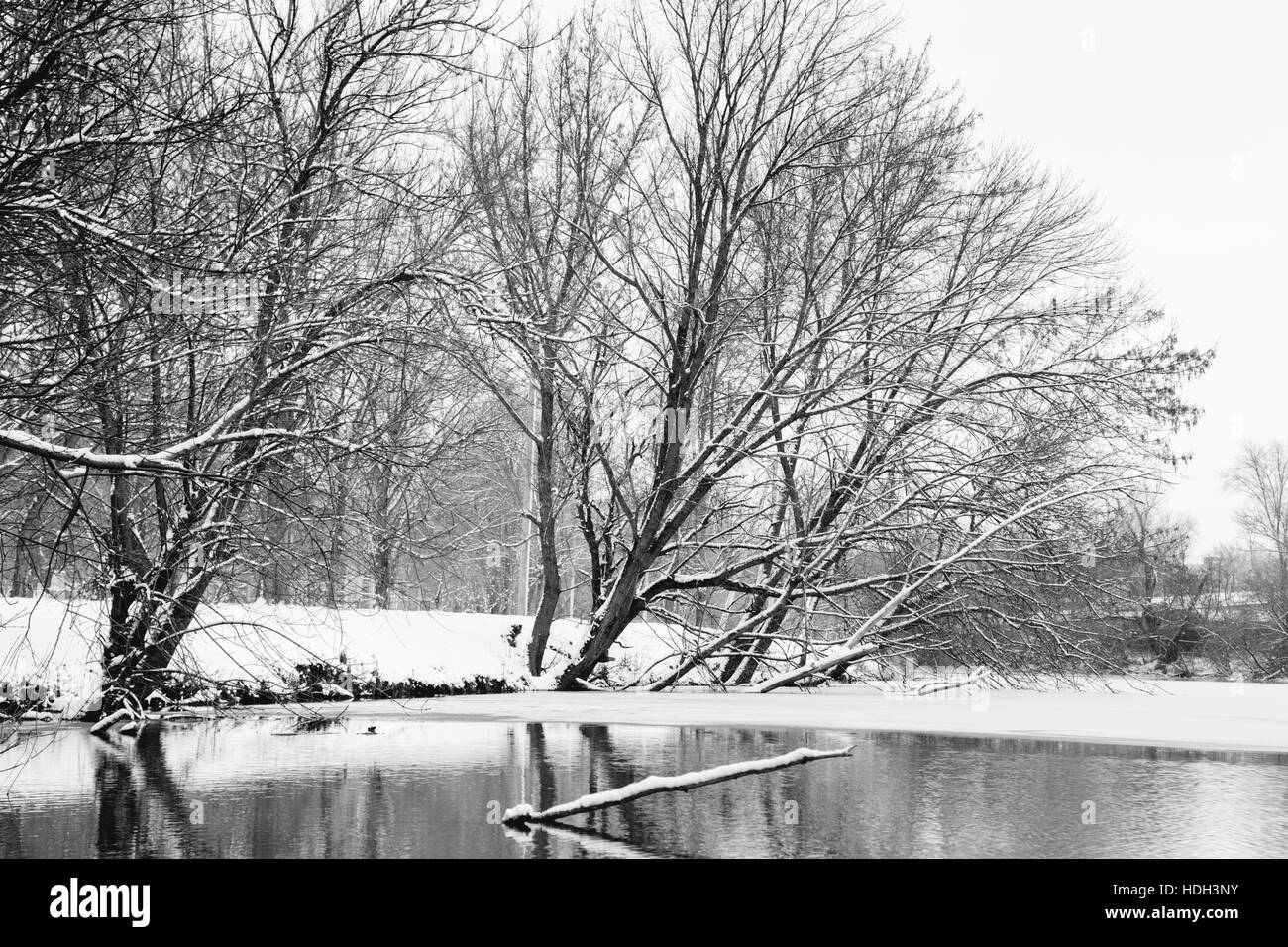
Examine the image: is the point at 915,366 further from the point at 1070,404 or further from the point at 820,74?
the point at 820,74

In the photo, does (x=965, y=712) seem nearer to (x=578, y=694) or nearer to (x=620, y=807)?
(x=578, y=694)

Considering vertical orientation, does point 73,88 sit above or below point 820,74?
below

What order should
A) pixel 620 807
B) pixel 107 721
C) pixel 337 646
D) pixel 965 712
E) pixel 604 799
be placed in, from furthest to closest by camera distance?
pixel 337 646, pixel 965 712, pixel 107 721, pixel 620 807, pixel 604 799

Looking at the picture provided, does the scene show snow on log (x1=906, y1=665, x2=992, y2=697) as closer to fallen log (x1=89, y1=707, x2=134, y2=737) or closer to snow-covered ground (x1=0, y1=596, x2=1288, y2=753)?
snow-covered ground (x1=0, y1=596, x2=1288, y2=753)

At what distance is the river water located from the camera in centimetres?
712

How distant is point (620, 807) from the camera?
848 cm

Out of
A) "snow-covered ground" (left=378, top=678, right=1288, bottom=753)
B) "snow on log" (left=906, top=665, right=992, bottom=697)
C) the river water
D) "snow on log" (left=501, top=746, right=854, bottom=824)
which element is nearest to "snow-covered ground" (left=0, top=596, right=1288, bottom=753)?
"snow-covered ground" (left=378, top=678, right=1288, bottom=753)

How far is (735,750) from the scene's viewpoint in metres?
11.7

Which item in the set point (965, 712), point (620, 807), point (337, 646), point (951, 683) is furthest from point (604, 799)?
point (951, 683)

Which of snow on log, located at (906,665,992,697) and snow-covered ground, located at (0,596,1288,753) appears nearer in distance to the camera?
snow-covered ground, located at (0,596,1288,753)

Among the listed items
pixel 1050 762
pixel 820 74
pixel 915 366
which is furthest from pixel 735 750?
pixel 820 74

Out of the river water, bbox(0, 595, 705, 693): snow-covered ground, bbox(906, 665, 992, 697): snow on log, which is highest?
bbox(0, 595, 705, 693): snow-covered ground

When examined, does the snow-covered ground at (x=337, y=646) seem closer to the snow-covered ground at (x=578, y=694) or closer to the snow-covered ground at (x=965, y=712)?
the snow-covered ground at (x=578, y=694)

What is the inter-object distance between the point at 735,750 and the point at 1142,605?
1382 centimetres
